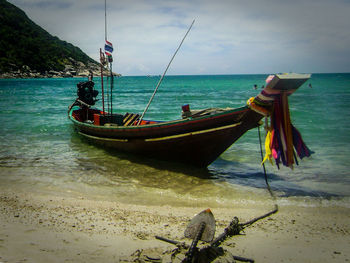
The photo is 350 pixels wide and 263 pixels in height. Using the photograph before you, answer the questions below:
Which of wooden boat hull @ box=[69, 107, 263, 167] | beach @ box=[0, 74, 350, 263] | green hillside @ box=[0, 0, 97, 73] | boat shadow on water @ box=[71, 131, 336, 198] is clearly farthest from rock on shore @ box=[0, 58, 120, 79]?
beach @ box=[0, 74, 350, 263]

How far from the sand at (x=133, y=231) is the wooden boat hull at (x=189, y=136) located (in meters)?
2.00

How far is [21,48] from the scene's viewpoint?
9088 cm

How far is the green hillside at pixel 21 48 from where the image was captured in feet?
285

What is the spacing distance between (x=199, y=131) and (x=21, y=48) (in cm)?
10083

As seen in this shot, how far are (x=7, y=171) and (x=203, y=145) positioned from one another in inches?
213

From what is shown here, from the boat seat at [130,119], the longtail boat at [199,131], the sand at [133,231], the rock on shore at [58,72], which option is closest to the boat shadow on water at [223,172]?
the longtail boat at [199,131]

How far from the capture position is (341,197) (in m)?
6.10

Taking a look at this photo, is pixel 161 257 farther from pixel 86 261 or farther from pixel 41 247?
pixel 41 247

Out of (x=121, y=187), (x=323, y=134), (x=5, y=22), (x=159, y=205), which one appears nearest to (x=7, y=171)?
(x=121, y=187)

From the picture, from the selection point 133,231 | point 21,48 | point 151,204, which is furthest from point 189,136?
point 21,48

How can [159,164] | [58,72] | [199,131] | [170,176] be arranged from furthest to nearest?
1. [58,72]
2. [159,164]
3. [170,176]
4. [199,131]

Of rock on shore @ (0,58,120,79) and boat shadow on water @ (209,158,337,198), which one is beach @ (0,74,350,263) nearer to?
boat shadow on water @ (209,158,337,198)

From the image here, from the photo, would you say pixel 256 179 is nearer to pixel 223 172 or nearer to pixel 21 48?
pixel 223 172

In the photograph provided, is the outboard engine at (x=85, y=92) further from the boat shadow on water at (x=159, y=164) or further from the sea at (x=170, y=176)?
the boat shadow on water at (x=159, y=164)
